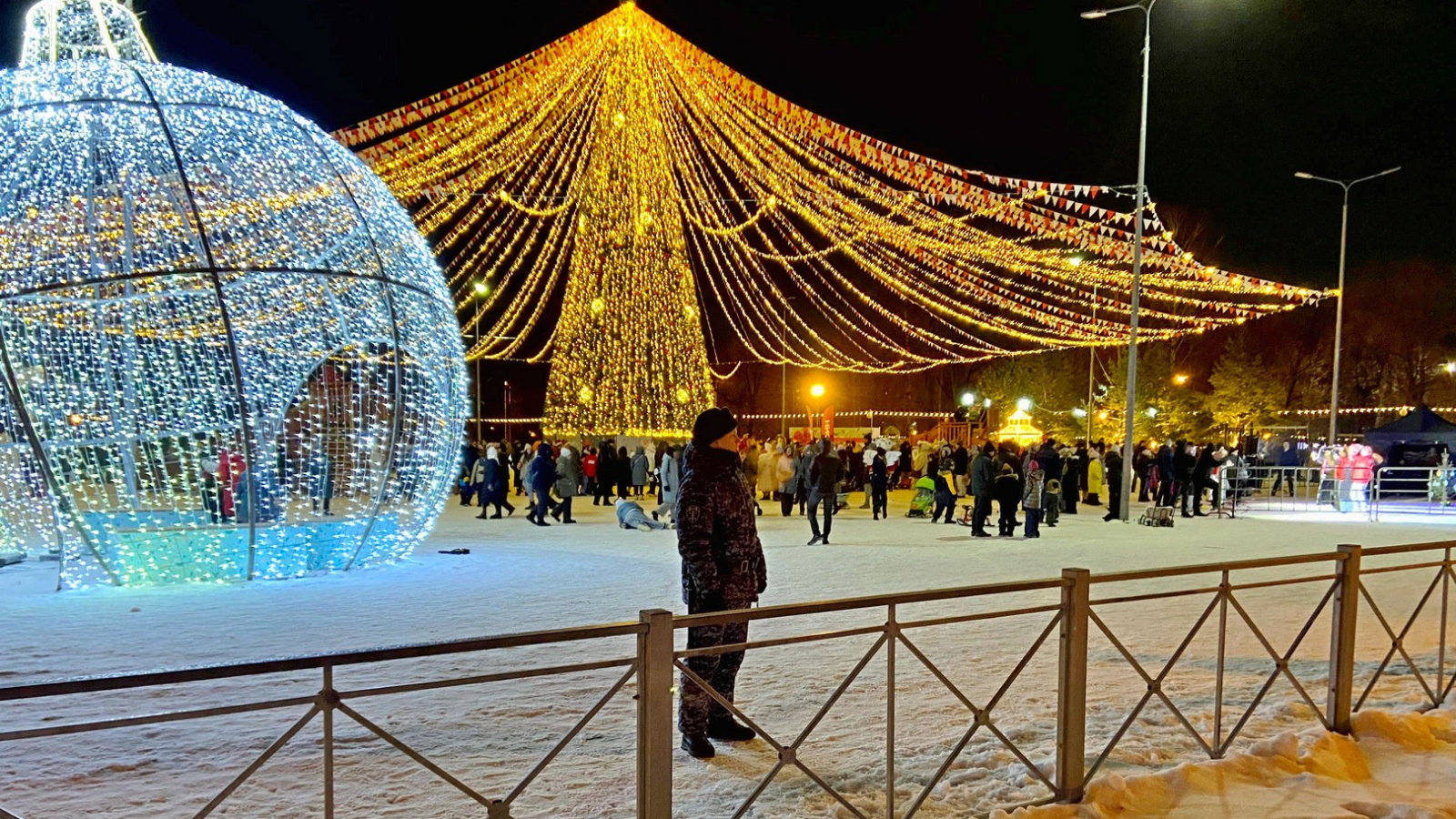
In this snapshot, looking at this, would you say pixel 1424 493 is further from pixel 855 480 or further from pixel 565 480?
pixel 565 480

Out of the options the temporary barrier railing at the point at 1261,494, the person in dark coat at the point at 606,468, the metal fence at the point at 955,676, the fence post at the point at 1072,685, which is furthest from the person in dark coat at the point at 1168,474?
the fence post at the point at 1072,685

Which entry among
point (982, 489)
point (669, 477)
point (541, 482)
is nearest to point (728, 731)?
point (669, 477)

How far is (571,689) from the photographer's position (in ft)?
18.8

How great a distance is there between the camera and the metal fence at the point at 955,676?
2.76 m

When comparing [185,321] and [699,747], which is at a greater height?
[185,321]

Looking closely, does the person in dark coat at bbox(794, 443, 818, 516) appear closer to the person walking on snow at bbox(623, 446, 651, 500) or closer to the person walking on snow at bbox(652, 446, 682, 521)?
the person walking on snow at bbox(652, 446, 682, 521)

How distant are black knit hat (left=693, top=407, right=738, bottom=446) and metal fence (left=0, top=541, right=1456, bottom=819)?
1.05m

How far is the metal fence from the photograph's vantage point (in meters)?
2.76

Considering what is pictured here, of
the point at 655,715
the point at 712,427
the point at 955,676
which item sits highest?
the point at 712,427

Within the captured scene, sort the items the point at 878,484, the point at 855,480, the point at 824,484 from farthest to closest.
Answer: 1. the point at 855,480
2. the point at 878,484
3. the point at 824,484

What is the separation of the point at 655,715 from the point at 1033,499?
11977 millimetres

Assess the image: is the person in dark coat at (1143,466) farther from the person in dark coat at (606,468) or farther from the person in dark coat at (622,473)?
the person in dark coat at (606,468)

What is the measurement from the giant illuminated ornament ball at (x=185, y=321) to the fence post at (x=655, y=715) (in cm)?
682

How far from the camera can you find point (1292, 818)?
3900 mm
